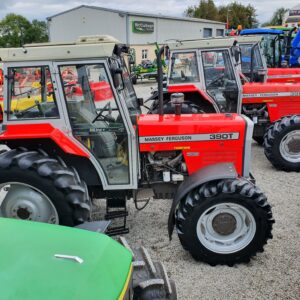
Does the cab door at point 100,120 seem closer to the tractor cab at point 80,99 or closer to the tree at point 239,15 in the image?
the tractor cab at point 80,99

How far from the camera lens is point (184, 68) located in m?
7.25

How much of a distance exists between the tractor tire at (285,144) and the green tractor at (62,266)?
437cm

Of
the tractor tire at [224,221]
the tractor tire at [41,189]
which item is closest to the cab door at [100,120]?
the tractor tire at [41,189]

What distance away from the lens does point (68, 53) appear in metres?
3.55

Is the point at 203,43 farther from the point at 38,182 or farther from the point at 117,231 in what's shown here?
the point at 38,182

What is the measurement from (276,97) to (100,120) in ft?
15.1

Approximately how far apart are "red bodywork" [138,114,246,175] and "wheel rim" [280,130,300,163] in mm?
2368

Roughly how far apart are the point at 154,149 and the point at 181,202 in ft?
2.43

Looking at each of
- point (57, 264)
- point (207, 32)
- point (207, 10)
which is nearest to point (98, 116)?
point (57, 264)

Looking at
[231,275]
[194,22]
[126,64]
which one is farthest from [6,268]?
[194,22]

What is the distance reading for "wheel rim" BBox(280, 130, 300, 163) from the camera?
608cm

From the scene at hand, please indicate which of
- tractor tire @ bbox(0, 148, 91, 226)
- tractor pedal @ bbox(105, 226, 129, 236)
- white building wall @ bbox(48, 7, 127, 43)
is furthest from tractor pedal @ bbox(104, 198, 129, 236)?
white building wall @ bbox(48, 7, 127, 43)

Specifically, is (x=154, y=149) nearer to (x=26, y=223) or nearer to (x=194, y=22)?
(x=26, y=223)

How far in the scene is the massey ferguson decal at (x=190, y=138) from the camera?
3971mm
